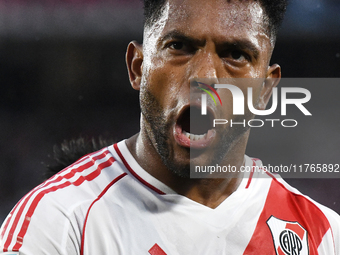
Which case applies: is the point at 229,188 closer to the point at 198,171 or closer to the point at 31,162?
the point at 198,171

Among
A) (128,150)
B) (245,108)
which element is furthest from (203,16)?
(128,150)

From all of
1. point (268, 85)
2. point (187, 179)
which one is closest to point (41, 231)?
point (187, 179)

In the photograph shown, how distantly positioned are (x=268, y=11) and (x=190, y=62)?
0.45 m

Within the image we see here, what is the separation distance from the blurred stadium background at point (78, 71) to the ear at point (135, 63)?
241 centimetres

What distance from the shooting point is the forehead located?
1546 mm

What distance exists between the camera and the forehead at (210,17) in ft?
5.07

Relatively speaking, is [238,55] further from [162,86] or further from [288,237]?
[288,237]

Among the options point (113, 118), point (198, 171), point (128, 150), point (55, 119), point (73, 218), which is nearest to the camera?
point (73, 218)

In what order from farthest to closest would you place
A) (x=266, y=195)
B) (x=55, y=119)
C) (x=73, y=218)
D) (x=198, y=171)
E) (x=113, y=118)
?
(x=113, y=118) < (x=55, y=119) < (x=266, y=195) < (x=198, y=171) < (x=73, y=218)

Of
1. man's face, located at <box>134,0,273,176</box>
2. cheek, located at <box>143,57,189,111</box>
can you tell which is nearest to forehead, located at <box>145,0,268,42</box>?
man's face, located at <box>134,0,273,176</box>

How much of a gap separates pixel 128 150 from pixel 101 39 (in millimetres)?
2981

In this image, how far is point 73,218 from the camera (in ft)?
4.91

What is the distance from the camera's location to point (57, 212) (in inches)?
58.7

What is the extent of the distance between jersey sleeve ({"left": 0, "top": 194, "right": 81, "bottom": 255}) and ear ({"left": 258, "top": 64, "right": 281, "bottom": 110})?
0.95m
